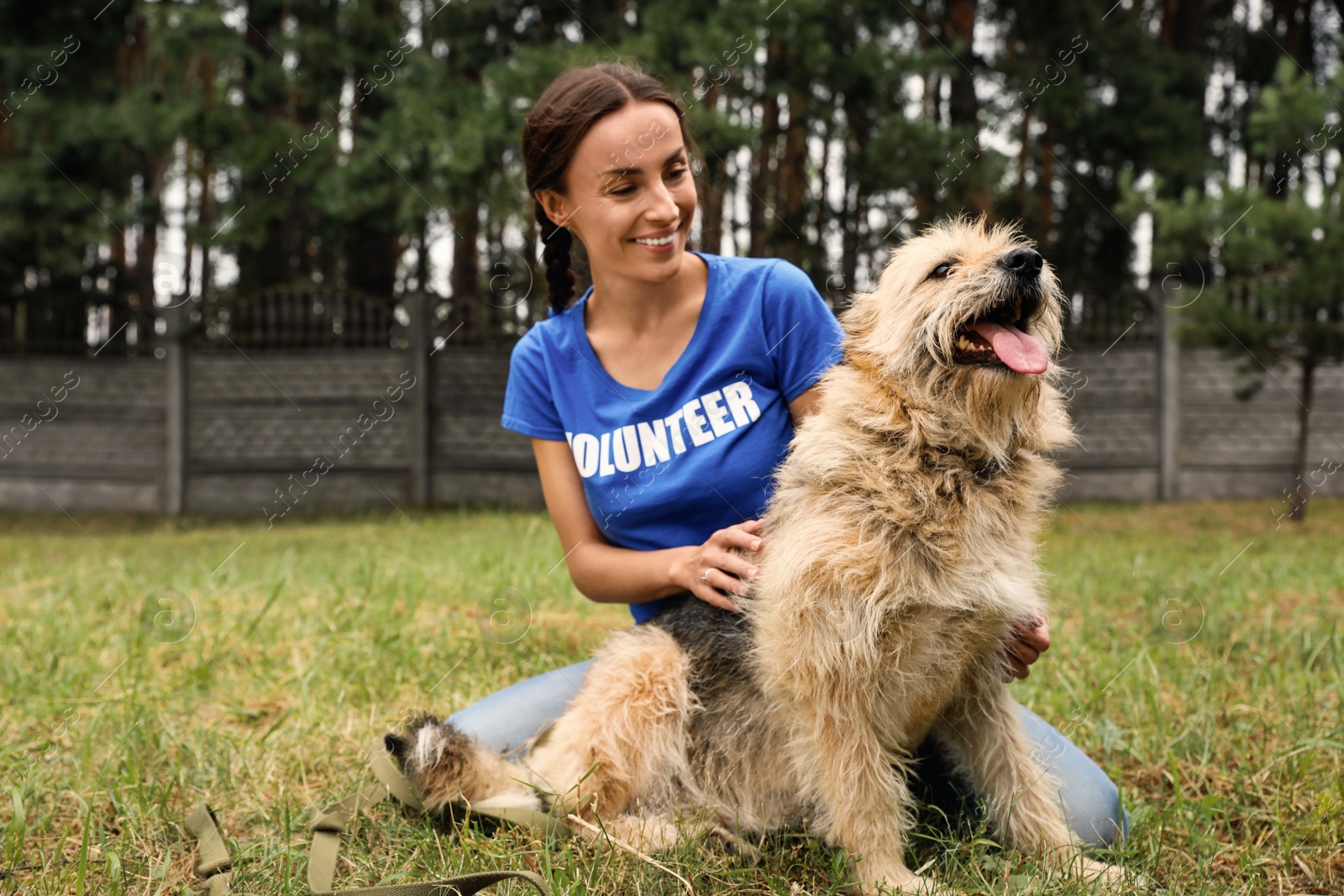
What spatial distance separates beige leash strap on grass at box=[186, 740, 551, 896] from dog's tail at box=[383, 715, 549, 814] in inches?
2.1

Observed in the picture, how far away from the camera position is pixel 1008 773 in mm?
2395

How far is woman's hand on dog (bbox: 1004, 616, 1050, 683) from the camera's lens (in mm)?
2334

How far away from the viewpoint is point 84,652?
4285 mm

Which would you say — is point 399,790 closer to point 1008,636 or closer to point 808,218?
point 1008,636

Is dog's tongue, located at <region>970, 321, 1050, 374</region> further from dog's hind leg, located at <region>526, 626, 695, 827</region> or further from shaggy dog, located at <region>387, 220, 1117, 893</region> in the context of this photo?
dog's hind leg, located at <region>526, 626, 695, 827</region>

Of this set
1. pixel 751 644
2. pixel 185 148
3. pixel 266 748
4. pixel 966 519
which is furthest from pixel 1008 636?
pixel 185 148

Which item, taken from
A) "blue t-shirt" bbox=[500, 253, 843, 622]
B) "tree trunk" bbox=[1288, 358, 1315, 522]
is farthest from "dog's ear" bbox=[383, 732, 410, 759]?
"tree trunk" bbox=[1288, 358, 1315, 522]

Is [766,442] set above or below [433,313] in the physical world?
below

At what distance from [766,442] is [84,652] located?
11.1 ft

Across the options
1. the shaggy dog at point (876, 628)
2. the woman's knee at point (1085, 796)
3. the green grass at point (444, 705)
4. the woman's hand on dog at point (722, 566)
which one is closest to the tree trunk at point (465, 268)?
the green grass at point (444, 705)

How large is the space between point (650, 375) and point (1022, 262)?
108 centimetres

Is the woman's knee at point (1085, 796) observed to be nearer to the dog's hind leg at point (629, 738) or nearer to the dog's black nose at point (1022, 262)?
the dog's hind leg at point (629, 738)

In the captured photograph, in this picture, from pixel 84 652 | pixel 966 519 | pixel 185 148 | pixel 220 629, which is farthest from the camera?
pixel 185 148

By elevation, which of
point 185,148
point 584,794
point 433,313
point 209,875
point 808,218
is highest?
point 185,148
